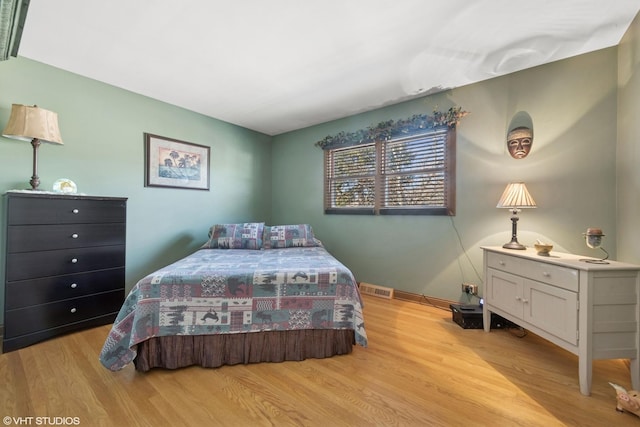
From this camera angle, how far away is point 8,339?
1.76 meters

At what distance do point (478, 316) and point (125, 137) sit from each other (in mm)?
4034

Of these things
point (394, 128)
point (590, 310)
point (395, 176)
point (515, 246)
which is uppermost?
point (394, 128)

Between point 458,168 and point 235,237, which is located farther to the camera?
point 235,237

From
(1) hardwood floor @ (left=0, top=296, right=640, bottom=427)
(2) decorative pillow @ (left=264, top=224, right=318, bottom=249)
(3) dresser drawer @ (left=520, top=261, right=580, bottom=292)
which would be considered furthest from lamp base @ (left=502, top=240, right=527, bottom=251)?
(2) decorative pillow @ (left=264, top=224, right=318, bottom=249)

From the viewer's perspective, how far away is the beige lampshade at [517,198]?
6.53 ft

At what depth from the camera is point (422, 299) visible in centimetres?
279

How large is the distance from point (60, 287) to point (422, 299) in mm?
3463

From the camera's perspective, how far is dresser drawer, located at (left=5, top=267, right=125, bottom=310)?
1.80 metres

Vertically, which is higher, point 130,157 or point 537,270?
point 130,157

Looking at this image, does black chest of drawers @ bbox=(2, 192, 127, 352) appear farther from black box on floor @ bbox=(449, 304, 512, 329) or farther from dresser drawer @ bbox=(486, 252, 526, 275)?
dresser drawer @ bbox=(486, 252, 526, 275)

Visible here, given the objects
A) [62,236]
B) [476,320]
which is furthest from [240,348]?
[476,320]

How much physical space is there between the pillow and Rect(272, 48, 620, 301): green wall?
1194mm

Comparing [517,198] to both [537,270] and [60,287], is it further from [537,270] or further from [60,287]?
[60,287]

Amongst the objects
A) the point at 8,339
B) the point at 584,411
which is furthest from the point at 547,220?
the point at 8,339
